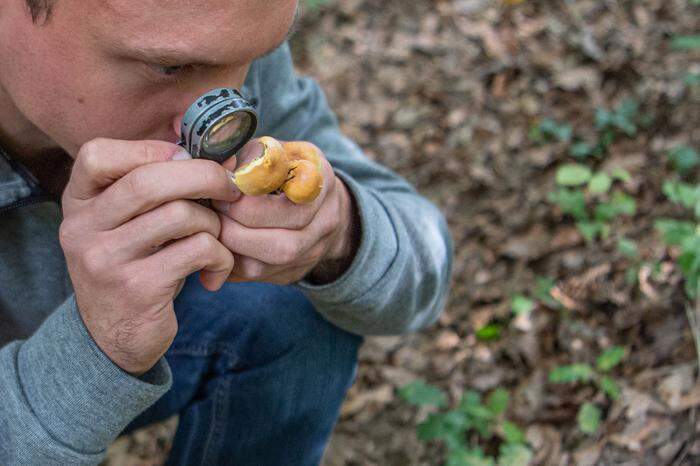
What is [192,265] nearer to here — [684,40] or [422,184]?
[422,184]

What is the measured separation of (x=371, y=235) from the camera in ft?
6.20

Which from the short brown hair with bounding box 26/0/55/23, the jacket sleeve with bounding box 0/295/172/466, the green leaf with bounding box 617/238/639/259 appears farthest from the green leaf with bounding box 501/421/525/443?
the short brown hair with bounding box 26/0/55/23

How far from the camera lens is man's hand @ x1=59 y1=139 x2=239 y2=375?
1.41 m

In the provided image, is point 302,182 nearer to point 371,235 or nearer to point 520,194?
point 371,235

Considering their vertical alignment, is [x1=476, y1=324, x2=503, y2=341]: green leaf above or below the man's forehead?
below

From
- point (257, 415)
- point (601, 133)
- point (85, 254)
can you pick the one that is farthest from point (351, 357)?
point (601, 133)

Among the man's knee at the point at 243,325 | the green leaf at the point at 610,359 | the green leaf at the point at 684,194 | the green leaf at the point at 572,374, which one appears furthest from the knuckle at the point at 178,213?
the green leaf at the point at 684,194

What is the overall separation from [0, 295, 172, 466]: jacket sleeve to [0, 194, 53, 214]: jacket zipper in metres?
0.34

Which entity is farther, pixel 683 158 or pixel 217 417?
pixel 683 158

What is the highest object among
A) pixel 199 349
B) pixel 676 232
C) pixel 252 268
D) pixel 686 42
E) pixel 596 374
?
pixel 252 268

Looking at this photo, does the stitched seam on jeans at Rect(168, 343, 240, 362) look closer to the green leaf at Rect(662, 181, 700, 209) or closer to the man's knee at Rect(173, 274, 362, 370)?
the man's knee at Rect(173, 274, 362, 370)

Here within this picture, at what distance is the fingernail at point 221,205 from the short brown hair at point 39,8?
47cm

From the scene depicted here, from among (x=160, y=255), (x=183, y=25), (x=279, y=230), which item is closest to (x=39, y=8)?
(x=183, y=25)

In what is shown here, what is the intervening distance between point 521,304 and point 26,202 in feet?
7.16
